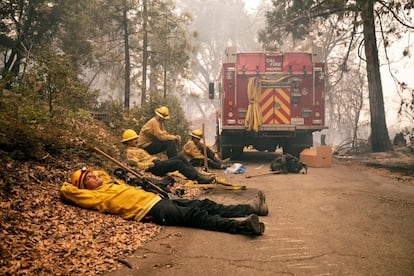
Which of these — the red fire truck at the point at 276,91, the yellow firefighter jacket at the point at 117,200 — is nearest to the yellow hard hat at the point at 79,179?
the yellow firefighter jacket at the point at 117,200

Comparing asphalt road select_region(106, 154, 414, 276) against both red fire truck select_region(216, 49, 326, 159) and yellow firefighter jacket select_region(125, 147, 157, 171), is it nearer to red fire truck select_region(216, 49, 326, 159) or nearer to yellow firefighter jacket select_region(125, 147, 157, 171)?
yellow firefighter jacket select_region(125, 147, 157, 171)

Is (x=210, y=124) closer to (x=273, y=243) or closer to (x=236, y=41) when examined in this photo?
(x=236, y=41)

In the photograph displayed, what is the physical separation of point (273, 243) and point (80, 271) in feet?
6.17

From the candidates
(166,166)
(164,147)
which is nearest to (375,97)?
(164,147)

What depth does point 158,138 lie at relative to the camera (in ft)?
29.7

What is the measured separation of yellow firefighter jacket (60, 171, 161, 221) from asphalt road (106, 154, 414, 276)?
0.39 metres

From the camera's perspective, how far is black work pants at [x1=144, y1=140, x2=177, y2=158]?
9094 mm

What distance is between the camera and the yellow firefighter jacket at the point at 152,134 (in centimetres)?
904

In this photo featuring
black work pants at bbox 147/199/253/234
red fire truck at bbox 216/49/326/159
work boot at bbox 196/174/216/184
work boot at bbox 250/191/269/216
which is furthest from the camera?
red fire truck at bbox 216/49/326/159

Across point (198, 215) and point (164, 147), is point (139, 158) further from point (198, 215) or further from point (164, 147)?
point (198, 215)

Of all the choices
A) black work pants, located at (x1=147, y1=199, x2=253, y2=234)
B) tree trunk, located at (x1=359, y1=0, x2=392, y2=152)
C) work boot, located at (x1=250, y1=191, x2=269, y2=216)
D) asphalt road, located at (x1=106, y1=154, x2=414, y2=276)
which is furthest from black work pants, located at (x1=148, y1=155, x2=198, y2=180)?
tree trunk, located at (x1=359, y1=0, x2=392, y2=152)

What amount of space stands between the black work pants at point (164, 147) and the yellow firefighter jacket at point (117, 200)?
440 cm

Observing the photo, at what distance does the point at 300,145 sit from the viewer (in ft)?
41.1

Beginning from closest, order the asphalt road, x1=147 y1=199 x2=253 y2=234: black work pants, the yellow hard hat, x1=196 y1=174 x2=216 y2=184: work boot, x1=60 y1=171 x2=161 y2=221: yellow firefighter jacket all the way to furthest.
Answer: the asphalt road → x1=147 y1=199 x2=253 y2=234: black work pants → x1=60 y1=171 x2=161 y2=221: yellow firefighter jacket → the yellow hard hat → x1=196 y1=174 x2=216 y2=184: work boot
